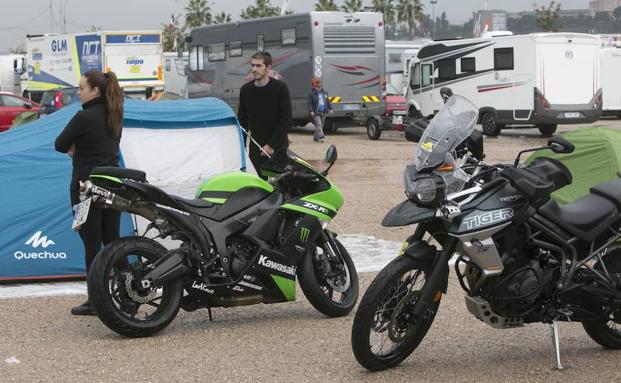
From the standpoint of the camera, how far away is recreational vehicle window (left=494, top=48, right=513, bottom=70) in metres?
26.9

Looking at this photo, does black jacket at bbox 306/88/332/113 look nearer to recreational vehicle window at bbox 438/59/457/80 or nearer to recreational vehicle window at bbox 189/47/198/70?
recreational vehicle window at bbox 438/59/457/80

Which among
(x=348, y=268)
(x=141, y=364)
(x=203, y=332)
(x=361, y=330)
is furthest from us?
(x=348, y=268)

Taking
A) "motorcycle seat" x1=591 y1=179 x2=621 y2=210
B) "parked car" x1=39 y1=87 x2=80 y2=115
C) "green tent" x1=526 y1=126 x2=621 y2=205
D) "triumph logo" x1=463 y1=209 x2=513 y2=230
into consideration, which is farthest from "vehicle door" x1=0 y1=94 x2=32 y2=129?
"triumph logo" x1=463 y1=209 x2=513 y2=230

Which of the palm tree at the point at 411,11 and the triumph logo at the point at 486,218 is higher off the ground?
the palm tree at the point at 411,11

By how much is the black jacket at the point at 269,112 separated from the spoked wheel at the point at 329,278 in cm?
211

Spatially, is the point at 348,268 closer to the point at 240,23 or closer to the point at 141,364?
the point at 141,364

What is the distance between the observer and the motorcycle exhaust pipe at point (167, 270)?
6.22 m

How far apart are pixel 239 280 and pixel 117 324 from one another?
0.84 metres

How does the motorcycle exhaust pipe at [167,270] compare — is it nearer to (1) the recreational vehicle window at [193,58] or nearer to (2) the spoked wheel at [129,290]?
(2) the spoked wheel at [129,290]

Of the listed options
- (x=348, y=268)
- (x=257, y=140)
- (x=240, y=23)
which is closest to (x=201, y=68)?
(x=240, y=23)

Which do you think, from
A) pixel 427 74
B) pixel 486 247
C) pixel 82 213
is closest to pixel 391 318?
pixel 486 247

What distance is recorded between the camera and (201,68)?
110 ft

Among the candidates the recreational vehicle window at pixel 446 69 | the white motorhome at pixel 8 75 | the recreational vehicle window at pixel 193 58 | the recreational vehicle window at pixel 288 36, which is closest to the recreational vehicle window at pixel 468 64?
the recreational vehicle window at pixel 446 69

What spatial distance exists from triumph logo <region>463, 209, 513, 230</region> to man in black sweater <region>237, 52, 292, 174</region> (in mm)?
3862
